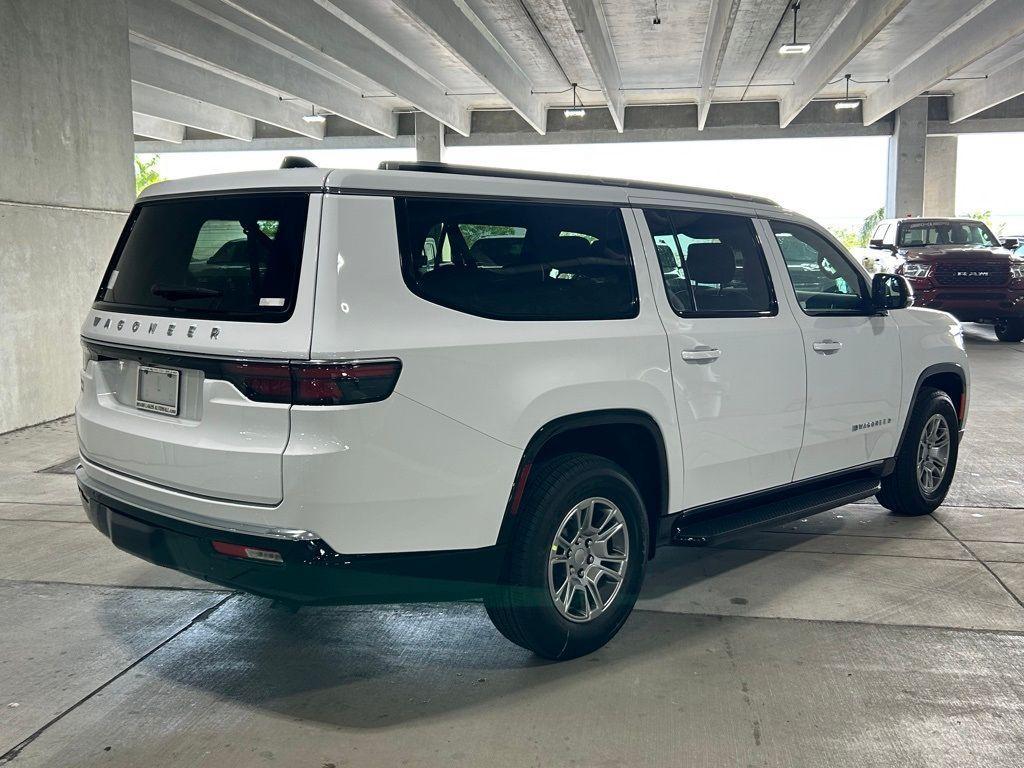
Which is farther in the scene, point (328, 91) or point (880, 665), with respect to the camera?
point (328, 91)

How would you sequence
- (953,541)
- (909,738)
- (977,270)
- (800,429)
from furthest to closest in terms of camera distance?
(977,270) → (953,541) → (800,429) → (909,738)

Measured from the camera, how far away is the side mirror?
523cm

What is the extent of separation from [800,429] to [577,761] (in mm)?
2270

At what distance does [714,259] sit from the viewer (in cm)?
441

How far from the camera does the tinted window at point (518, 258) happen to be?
3.28 metres

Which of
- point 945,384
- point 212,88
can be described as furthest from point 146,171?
point 945,384

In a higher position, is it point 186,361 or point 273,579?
point 186,361

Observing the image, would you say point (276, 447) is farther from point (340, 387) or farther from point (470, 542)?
point (470, 542)

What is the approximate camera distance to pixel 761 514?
4.57m

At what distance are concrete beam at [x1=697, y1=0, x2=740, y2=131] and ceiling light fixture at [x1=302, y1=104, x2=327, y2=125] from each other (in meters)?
11.7

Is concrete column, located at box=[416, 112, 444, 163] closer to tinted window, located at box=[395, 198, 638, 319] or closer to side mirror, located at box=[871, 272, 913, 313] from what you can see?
side mirror, located at box=[871, 272, 913, 313]

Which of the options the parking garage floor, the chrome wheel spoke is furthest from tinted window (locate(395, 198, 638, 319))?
the parking garage floor

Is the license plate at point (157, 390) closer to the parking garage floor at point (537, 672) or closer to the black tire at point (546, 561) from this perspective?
the parking garage floor at point (537, 672)

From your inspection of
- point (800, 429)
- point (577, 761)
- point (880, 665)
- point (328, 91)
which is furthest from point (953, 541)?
point (328, 91)
